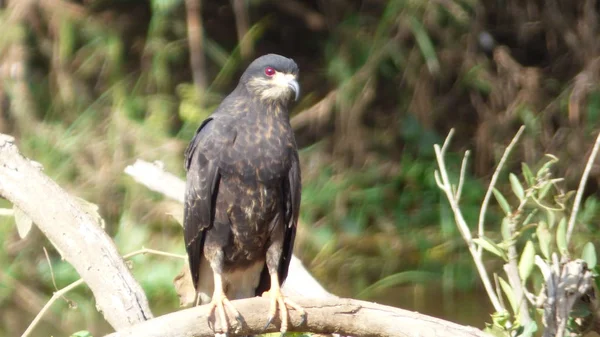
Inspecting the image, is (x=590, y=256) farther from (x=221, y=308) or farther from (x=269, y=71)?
(x=269, y=71)

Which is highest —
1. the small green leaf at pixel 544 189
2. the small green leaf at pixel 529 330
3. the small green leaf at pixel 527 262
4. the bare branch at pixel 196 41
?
the bare branch at pixel 196 41

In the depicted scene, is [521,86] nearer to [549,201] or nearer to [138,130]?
[549,201]

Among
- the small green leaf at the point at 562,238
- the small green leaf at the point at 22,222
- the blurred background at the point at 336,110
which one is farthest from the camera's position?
the blurred background at the point at 336,110

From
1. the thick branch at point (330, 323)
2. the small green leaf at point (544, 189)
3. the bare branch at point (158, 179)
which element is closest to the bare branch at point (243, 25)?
the bare branch at point (158, 179)

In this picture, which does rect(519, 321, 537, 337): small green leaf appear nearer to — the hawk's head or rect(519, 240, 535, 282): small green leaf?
rect(519, 240, 535, 282): small green leaf

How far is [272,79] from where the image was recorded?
4012 mm

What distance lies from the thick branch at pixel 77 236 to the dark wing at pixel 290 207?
2.04ft

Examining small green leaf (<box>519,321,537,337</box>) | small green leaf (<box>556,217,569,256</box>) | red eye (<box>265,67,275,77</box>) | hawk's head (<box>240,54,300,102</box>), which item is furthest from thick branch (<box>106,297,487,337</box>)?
red eye (<box>265,67,275,77</box>)

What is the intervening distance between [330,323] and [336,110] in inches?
146

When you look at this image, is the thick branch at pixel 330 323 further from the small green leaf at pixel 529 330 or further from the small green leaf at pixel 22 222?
the small green leaf at pixel 22 222

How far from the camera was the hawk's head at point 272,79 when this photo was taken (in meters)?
3.97

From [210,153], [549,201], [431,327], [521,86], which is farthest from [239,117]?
[521,86]

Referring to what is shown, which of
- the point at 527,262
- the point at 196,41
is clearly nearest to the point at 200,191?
the point at 527,262

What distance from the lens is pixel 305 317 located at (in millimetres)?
3320
